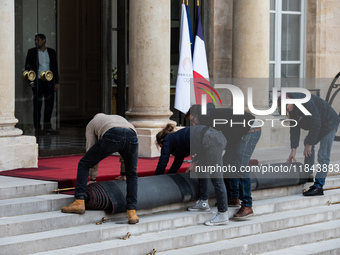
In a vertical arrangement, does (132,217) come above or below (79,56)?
below

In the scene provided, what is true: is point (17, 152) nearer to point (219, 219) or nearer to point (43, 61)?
point (219, 219)

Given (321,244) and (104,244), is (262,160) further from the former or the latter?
(104,244)

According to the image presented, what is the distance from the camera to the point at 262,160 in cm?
1277

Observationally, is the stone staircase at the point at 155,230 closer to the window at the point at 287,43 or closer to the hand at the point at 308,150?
the hand at the point at 308,150

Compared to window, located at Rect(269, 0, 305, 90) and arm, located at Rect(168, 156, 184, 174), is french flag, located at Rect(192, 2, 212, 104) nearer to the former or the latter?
window, located at Rect(269, 0, 305, 90)

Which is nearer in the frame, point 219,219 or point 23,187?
point 23,187

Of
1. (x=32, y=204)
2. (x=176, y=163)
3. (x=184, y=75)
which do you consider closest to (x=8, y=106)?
(x=32, y=204)

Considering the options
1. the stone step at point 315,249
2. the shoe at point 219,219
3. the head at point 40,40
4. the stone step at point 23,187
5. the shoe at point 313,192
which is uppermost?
the head at point 40,40

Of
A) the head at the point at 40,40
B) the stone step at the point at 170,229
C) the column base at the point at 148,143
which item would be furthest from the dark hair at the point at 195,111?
the head at the point at 40,40

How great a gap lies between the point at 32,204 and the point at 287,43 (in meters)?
9.73

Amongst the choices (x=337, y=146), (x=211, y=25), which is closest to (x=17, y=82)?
(x=211, y=25)

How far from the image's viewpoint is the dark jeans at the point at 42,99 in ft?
44.0

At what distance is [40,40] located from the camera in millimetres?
13570

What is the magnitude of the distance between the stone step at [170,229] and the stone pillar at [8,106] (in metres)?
2.37
